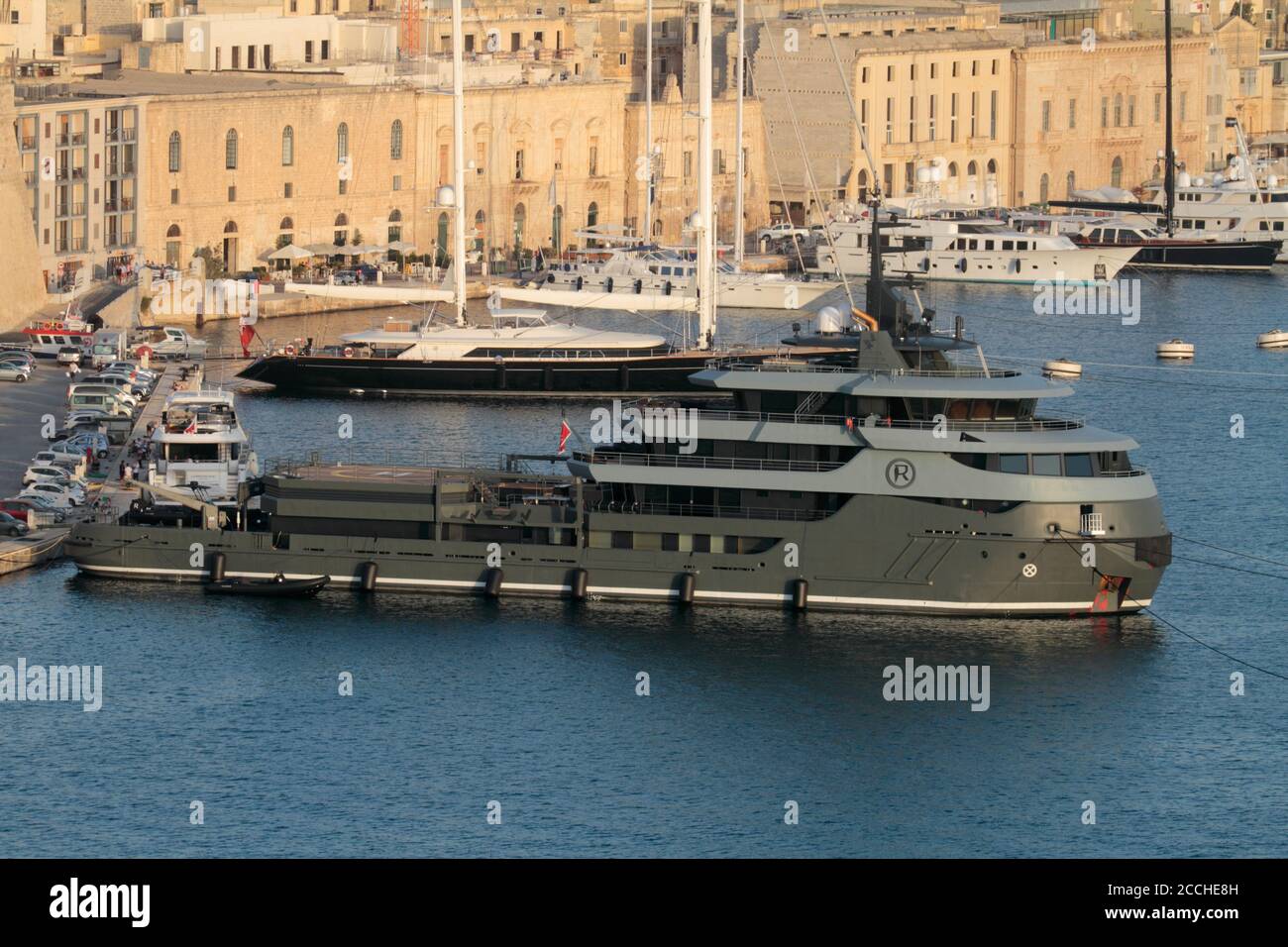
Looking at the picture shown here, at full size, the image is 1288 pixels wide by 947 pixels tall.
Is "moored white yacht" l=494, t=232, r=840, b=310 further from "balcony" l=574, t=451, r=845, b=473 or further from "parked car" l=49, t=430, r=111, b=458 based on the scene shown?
"balcony" l=574, t=451, r=845, b=473

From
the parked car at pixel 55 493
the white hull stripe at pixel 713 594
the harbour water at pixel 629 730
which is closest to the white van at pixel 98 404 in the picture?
the parked car at pixel 55 493

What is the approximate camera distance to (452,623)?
51.6 meters

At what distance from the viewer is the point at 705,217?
83312mm

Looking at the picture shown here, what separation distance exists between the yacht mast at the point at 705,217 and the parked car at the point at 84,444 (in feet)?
75.1

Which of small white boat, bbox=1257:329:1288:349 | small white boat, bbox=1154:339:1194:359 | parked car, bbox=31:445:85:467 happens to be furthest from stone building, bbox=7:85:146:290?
small white boat, bbox=1257:329:1288:349

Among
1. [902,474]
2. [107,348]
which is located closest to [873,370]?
[902,474]

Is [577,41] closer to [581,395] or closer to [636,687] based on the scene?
[581,395]

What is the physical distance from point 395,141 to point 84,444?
151 feet

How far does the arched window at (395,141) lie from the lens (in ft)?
354

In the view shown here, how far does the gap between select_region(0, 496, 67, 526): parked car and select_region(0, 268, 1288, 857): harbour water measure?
237cm

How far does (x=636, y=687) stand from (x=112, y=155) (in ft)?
175

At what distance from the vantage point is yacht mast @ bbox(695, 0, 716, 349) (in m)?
82.9

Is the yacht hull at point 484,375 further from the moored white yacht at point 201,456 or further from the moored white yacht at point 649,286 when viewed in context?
the moored white yacht at point 201,456
